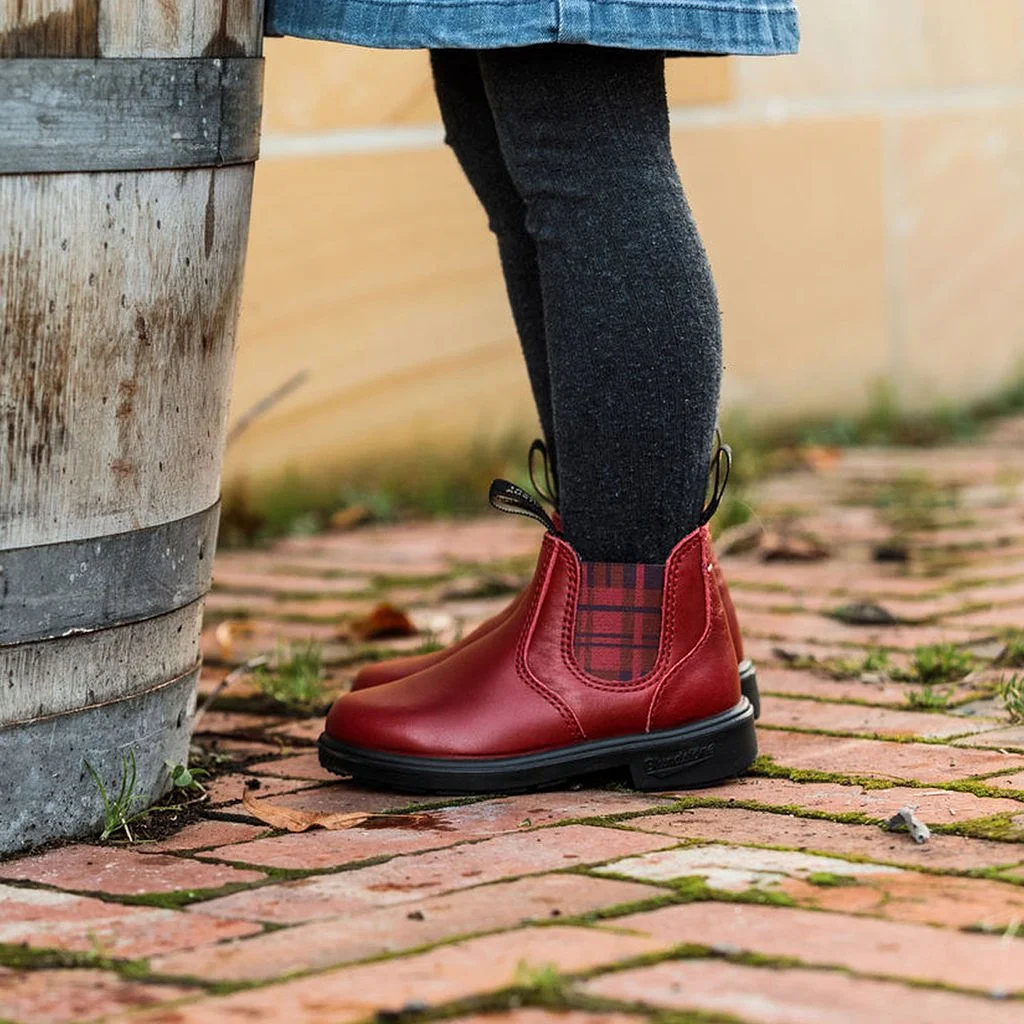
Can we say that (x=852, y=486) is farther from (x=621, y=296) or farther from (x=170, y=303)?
(x=170, y=303)

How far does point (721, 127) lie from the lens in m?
4.58

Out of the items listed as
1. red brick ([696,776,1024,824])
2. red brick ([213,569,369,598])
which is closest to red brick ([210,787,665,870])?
red brick ([696,776,1024,824])

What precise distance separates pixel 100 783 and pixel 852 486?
8.64 feet

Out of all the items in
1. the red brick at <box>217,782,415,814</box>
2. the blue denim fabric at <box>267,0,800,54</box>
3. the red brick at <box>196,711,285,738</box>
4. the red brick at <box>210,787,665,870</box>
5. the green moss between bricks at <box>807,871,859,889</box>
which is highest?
the blue denim fabric at <box>267,0,800,54</box>

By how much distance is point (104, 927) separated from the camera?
57.7 inches

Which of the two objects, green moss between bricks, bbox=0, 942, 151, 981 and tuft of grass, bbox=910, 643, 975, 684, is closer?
green moss between bricks, bbox=0, 942, 151, 981

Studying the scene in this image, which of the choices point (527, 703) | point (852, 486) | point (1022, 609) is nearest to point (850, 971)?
point (527, 703)

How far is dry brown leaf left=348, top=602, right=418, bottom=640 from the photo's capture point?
2.77 m

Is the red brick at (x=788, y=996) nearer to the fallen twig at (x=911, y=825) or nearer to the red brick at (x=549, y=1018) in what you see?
the red brick at (x=549, y=1018)

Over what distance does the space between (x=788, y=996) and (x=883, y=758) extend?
0.77 m

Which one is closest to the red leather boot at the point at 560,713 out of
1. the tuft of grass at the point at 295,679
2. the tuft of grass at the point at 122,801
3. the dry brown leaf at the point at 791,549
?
the tuft of grass at the point at 122,801

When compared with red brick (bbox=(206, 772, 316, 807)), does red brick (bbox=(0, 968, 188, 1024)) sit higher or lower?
higher

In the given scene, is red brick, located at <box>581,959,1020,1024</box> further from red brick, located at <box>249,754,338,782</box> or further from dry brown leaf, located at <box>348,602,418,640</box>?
dry brown leaf, located at <box>348,602,418,640</box>

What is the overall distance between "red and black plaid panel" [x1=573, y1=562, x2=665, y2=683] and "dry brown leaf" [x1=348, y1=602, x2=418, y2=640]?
901mm
